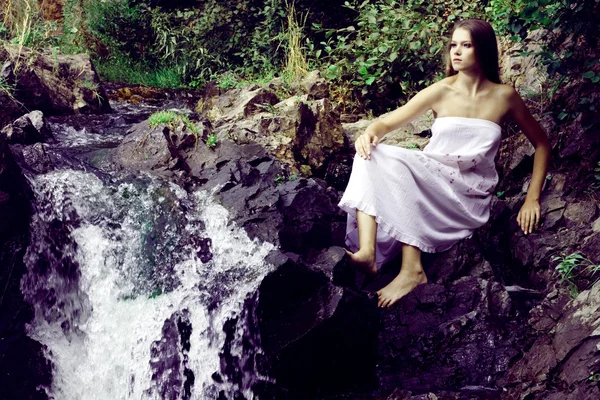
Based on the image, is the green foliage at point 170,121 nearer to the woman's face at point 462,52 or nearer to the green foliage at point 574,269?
the woman's face at point 462,52

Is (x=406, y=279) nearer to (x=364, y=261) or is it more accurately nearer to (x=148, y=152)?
(x=364, y=261)

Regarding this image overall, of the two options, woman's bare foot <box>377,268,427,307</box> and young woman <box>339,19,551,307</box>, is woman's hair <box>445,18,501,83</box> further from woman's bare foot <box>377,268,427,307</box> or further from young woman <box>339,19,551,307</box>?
woman's bare foot <box>377,268,427,307</box>

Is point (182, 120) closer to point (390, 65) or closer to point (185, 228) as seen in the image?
point (185, 228)

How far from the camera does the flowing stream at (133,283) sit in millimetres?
3633

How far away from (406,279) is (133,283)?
174 centimetres

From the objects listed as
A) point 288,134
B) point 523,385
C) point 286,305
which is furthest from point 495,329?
point 288,134

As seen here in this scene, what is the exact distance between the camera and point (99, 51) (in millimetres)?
9430

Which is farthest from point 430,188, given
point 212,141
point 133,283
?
point 133,283

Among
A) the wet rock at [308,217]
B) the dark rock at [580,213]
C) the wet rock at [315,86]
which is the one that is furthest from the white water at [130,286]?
the wet rock at [315,86]

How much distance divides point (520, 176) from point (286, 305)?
7.60 feet

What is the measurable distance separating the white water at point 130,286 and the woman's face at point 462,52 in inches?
66.6

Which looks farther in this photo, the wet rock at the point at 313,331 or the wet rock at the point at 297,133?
the wet rock at the point at 297,133

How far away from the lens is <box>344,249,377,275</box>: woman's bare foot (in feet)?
12.1

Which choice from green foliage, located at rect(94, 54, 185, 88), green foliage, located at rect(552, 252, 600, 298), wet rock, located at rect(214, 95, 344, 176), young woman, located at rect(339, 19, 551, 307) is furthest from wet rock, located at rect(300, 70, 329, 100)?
green foliage, located at rect(552, 252, 600, 298)
